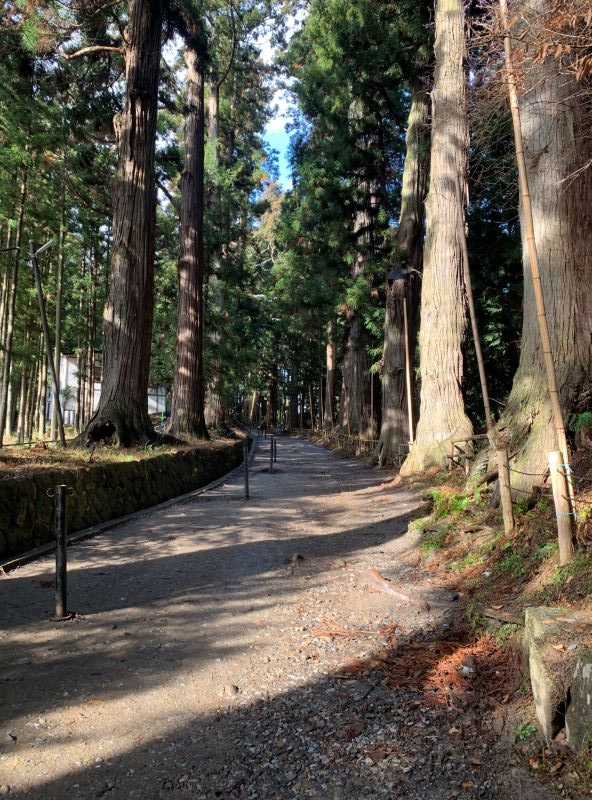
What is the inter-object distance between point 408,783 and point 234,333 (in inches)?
998

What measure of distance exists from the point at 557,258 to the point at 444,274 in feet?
17.9

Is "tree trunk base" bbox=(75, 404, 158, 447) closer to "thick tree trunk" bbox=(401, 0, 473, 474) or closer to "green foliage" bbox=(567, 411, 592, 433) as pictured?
"thick tree trunk" bbox=(401, 0, 473, 474)

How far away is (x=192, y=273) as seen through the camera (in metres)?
18.1

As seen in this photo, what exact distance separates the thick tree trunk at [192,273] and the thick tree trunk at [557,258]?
12346mm

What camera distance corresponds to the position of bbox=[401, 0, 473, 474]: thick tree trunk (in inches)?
442

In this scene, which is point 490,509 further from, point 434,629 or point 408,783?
point 408,783

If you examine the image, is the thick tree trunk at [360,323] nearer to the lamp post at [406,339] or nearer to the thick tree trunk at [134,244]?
the lamp post at [406,339]

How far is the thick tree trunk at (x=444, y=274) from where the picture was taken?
36.8 feet

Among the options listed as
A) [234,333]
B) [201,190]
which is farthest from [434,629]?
[234,333]

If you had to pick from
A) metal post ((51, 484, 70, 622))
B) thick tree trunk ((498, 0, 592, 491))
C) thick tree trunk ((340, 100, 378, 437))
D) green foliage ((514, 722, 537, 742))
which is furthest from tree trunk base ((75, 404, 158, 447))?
thick tree trunk ((340, 100, 378, 437))

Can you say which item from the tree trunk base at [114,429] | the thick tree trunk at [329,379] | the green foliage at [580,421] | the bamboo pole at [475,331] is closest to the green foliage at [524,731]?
the green foliage at [580,421]

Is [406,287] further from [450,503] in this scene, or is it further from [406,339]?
[450,503]

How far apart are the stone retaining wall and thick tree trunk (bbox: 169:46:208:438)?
314 centimetres

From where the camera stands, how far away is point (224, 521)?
31.0 feet
